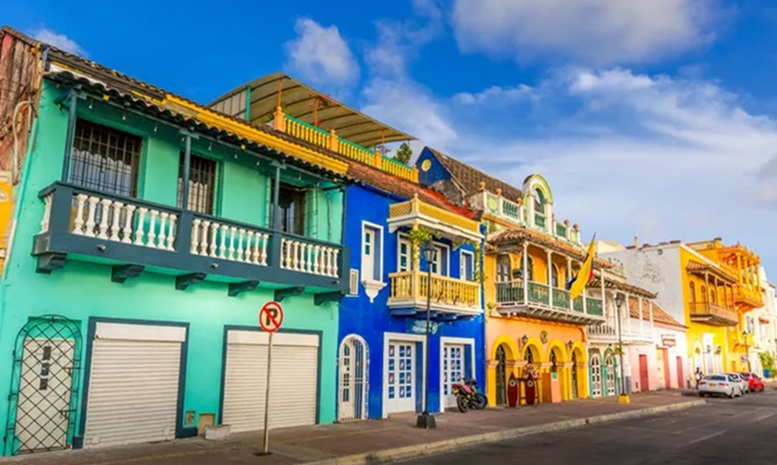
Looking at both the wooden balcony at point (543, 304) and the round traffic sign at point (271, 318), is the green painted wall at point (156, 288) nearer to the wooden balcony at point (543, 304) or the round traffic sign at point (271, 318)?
the round traffic sign at point (271, 318)

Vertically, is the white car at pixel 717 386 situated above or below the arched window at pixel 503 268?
below

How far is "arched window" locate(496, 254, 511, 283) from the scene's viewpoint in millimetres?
23203

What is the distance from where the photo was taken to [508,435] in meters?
15.4

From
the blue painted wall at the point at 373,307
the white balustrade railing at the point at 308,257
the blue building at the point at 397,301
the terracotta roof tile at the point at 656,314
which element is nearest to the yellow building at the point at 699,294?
the terracotta roof tile at the point at 656,314

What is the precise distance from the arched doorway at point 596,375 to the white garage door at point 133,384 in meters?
22.2

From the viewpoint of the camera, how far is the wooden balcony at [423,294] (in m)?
17.4

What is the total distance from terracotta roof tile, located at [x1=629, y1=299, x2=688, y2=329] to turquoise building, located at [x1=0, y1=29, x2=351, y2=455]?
23.7m

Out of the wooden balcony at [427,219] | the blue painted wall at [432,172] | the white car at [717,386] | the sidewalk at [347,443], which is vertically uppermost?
the blue painted wall at [432,172]

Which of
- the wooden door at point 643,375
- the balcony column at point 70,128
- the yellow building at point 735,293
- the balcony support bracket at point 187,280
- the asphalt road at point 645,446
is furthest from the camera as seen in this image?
the yellow building at point 735,293

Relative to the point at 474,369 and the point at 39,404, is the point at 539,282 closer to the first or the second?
the point at 474,369

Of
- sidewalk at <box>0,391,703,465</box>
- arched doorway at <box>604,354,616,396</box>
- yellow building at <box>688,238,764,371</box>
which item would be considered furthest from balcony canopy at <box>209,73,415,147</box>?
yellow building at <box>688,238,764,371</box>

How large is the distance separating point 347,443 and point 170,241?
5.43m

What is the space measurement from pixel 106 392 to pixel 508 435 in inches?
374

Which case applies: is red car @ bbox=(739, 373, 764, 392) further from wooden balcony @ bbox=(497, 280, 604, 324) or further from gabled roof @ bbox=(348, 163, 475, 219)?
gabled roof @ bbox=(348, 163, 475, 219)
